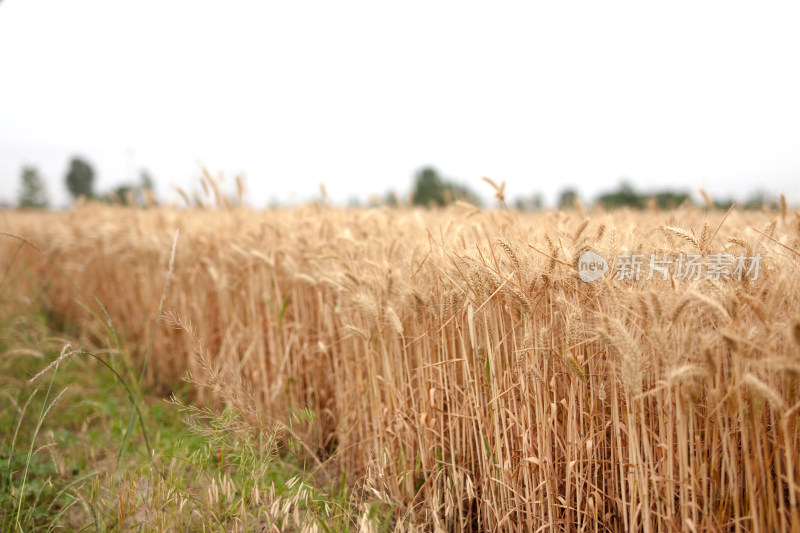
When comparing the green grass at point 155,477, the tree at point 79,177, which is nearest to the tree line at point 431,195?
the tree at point 79,177

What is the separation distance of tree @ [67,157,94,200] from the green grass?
66304 mm

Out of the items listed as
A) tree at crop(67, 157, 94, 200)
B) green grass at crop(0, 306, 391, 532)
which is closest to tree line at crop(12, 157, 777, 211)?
tree at crop(67, 157, 94, 200)

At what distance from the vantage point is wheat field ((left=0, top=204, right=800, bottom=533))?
1222mm

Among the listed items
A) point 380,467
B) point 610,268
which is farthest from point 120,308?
point 610,268

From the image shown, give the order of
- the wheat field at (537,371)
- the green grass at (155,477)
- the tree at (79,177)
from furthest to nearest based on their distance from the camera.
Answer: the tree at (79,177)
the green grass at (155,477)
the wheat field at (537,371)

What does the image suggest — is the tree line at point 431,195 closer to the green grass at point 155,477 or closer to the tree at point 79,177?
the tree at point 79,177

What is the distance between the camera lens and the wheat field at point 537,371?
4.01 feet

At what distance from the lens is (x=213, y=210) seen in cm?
428

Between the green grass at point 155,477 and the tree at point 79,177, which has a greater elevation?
the tree at point 79,177

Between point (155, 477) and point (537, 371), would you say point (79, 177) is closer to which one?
Answer: point (155, 477)

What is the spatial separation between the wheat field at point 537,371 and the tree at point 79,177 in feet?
220

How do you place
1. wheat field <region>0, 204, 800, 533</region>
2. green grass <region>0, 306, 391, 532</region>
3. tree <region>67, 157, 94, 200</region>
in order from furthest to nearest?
tree <region>67, 157, 94, 200</region> → green grass <region>0, 306, 391, 532</region> → wheat field <region>0, 204, 800, 533</region>

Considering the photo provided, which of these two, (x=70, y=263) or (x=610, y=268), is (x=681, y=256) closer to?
(x=610, y=268)

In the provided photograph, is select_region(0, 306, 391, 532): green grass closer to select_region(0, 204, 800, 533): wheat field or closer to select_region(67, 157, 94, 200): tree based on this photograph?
select_region(0, 204, 800, 533): wheat field
